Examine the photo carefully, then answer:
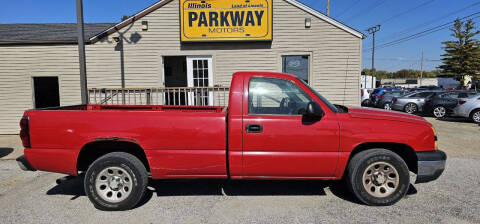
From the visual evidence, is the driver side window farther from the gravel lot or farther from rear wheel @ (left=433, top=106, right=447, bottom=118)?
rear wheel @ (left=433, top=106, right=447, bottom=118)

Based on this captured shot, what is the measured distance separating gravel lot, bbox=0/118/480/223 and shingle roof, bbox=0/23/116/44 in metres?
5.96

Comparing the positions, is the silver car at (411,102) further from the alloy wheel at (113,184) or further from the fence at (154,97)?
the alloy wheel at (113,184)

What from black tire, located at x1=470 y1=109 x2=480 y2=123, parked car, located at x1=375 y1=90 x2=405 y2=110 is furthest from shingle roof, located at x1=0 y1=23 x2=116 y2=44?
parked car, located at x1=375 y1=90 x2=405 y2=110

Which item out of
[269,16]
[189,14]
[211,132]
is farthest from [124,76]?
[211,132]

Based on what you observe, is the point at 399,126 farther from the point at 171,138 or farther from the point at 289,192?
the point at 171,138

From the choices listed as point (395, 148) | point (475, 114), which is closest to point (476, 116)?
point (475, 114)

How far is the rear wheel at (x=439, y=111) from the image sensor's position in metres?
12.7

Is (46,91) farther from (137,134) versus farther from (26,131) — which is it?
(137,134)

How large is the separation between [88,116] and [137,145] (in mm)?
687

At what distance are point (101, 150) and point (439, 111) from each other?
1471cm

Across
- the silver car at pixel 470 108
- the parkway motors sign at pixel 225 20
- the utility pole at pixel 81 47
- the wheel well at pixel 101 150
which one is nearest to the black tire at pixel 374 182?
the wheel well at pixel 101 150

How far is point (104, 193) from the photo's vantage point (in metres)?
3.40

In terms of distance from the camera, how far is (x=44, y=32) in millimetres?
9852

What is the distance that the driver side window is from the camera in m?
3.40
